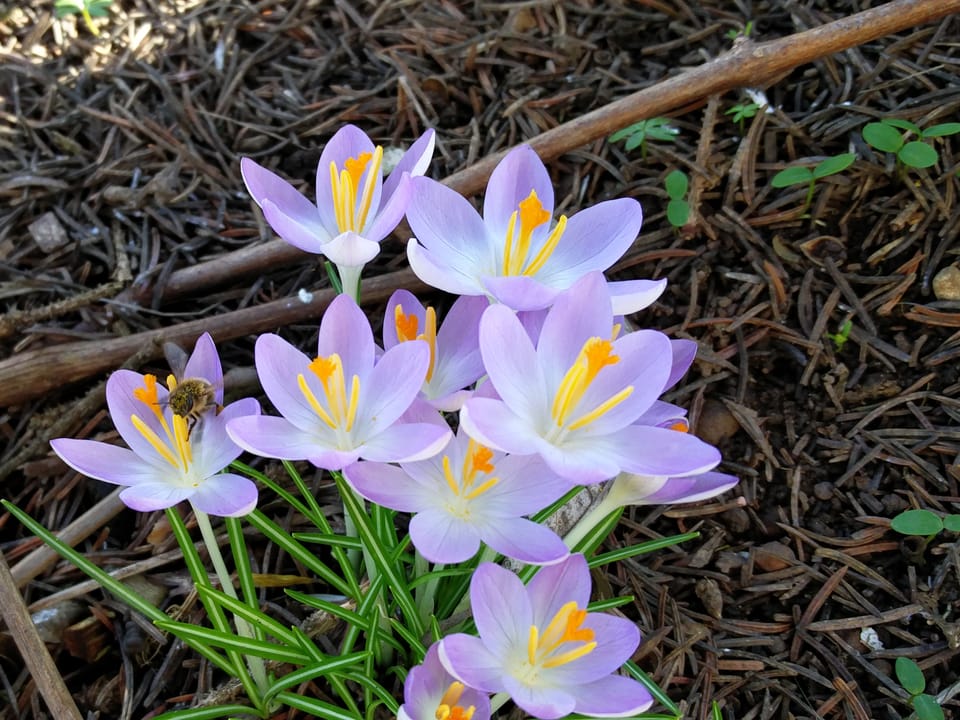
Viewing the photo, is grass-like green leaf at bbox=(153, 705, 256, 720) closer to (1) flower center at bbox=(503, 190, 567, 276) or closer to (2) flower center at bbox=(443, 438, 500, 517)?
(2) flower center at bbox=(443, 438, 500, 517)

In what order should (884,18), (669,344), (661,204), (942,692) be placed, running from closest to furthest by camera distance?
(669,344) → (942,692) → (884,18) → (661,204)

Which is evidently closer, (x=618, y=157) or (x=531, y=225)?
(x=531, y=225)

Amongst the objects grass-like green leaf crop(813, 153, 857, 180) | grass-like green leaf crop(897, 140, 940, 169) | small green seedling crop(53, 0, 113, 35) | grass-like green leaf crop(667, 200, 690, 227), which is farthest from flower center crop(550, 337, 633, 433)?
small green seedling crop(53, 0, 113, 35)

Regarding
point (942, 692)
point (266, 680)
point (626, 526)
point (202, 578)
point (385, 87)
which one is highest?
point (385, 87)

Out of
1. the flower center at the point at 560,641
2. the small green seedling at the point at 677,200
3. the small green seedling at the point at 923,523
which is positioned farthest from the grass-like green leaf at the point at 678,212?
the flower center at the point at 560,641

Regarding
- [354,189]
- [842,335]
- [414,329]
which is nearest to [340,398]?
[414,329]

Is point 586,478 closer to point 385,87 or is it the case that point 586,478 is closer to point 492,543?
point 492,543

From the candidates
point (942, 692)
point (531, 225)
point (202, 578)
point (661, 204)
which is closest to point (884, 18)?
point (661, 204)
